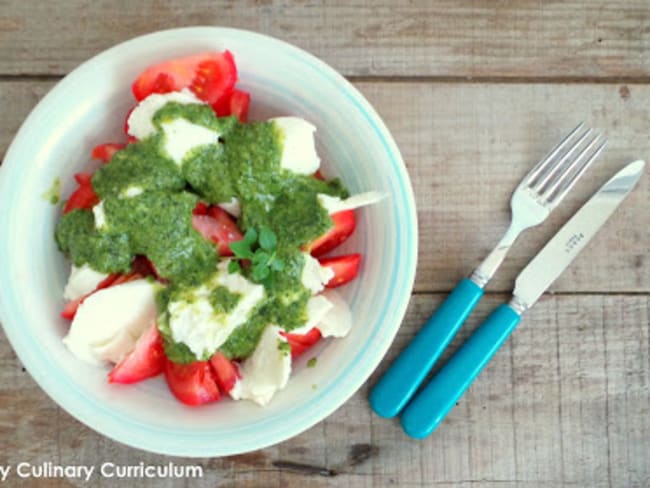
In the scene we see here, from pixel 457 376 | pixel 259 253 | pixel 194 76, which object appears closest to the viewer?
pixel 259 253

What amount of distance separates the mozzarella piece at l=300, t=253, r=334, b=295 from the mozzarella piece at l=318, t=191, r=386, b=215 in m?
0.08

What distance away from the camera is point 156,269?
116cm

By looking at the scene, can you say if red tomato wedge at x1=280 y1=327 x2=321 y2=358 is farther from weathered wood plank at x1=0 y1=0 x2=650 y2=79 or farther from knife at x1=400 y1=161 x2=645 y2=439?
weathered wood plank at x1=0 y1=0 x2=650 y2=79

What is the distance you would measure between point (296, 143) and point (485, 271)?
1.56 feet

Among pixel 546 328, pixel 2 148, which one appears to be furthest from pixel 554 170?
pixel 2 148

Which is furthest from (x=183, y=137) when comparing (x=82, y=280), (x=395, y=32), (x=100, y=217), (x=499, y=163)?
(x=499, y=163)

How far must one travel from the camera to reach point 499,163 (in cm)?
145

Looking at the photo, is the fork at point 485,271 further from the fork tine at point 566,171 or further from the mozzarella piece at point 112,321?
the mozzarella piece at point 112,321

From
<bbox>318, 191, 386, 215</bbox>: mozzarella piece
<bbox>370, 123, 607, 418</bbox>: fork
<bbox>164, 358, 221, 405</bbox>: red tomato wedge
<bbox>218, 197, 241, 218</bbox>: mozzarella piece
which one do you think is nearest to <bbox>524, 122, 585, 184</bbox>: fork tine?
<bbox>370, 123, 607, 418</bbox>: fork

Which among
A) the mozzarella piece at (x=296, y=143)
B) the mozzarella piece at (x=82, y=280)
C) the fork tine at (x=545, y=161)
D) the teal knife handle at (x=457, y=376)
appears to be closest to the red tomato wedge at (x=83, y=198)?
the mozzarella piece at (x=82, y=280)

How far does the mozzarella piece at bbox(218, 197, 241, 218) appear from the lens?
46.2 inches

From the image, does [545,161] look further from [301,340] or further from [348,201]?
[301,340]

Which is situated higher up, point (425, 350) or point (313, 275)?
point (313, 275)

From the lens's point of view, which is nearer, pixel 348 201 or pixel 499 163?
pixel 348 201
